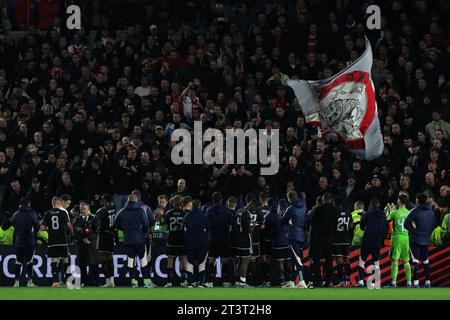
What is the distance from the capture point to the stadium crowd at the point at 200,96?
31.8 meters

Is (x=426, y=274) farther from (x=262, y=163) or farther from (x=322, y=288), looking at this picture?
(x=262, y=163)

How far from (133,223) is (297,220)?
3.54m

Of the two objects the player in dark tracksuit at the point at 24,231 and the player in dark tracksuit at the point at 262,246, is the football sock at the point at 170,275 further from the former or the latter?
the player in dark tracksuit at the point at 24,231

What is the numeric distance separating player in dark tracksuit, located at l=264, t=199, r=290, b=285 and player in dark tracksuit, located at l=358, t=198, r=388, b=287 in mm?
1684

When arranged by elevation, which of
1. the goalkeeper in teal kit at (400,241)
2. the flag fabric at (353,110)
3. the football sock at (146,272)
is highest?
the flag fabric at (353,110)

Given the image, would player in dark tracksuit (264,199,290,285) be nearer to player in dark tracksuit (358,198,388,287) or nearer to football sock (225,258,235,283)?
football sock (225,258,235,283)

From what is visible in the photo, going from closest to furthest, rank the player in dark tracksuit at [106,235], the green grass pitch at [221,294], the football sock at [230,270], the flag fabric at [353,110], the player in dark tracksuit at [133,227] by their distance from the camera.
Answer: the green grass pitch at [221,294] → the player in dark tracksuit at [133,227] → the player in dark tracksuit at [106,235] → the football sock at [230,270] → the flag fabric at [353,110]

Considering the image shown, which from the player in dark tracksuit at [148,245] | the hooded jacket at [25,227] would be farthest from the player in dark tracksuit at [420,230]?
the hooded jacket at [25,227]

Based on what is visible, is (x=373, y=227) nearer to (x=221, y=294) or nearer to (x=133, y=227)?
(x=221, y=294)

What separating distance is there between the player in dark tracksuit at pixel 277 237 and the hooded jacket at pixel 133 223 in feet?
8.77

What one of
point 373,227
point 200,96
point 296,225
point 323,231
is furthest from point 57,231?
point 200,96

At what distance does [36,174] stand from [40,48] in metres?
5.18

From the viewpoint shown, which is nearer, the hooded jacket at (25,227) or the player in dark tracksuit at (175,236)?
the hooded jacket at (25,227)

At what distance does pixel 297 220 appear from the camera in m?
28.9
